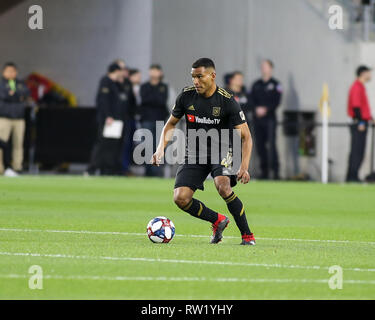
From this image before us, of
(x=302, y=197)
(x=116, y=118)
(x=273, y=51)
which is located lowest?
(x=302, y=197)

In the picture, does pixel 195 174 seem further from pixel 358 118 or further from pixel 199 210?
pixel 358 118

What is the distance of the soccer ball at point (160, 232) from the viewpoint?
433 inches

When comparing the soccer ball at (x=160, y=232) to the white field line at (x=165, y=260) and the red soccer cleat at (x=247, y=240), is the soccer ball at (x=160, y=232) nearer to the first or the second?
Result: the red soccer cleat at (x=247, y=240)

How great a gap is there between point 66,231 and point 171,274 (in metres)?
3.93

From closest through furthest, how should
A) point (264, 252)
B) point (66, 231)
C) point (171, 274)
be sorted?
point (171, 274)
point (264, 252)
point (66, 231)

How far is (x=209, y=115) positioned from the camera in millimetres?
11055

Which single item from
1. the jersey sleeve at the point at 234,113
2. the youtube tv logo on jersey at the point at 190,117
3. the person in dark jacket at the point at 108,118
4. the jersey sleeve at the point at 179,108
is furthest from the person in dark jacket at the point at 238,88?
the jersey sleeve at the point at 234,113

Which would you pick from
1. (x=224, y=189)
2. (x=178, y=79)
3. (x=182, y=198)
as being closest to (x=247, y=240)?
(x=224, y=189)

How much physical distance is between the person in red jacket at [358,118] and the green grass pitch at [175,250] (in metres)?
7.05

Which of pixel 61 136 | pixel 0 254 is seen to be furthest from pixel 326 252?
pixel 61 136

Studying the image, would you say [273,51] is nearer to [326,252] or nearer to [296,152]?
[296,152]

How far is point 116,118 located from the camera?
26.0 m

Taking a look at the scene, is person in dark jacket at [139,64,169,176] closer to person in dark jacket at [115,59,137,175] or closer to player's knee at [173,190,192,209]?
person in dark jacket at [115,59,137,175]

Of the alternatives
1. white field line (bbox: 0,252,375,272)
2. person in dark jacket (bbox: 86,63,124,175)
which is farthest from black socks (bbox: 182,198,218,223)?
person in dark jacket (bbox: 86,63,124,175)
